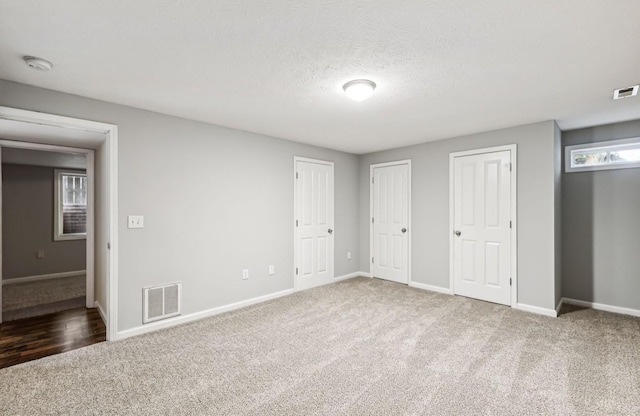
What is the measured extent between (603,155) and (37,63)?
19.4 feet

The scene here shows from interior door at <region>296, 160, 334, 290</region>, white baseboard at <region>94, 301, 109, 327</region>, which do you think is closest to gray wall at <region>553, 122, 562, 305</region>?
interior door at <region>296, 160, 334, 290</region>

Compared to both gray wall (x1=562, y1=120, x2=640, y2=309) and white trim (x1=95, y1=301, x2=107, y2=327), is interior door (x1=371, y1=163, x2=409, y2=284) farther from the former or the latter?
white trim (x1=95, y1=301, x2=107, y2=327)

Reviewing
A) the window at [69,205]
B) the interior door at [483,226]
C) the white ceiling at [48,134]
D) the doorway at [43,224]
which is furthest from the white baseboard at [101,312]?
the interior door at [483,226]

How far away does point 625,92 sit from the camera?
268 cm

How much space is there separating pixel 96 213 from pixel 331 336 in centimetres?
349

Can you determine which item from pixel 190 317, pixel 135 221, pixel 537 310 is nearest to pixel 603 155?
pixel 537 310

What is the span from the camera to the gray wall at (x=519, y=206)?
11.8 ft

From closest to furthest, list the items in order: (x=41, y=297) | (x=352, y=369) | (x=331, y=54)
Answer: (x=331, y=54)
(x=352, y=369)
(x=41, y=297)

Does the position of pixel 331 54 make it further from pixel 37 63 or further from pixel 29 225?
pixel 29 225

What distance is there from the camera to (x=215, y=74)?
7.72 ft

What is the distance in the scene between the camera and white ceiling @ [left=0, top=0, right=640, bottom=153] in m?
1.59

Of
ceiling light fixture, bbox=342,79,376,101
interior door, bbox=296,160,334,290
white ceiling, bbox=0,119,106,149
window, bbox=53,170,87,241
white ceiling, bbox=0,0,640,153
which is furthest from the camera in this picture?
window, bbox=53,170,87,241

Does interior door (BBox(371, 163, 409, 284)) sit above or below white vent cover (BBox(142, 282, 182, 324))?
above

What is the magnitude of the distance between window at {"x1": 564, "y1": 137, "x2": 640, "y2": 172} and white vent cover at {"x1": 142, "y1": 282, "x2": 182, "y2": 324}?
530 cm
